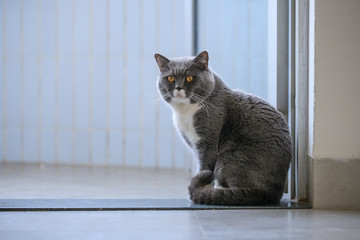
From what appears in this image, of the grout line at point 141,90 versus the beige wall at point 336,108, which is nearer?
the beige wall at point 336,108

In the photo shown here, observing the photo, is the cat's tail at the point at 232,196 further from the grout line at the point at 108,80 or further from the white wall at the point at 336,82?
the grout line at the point at 108,80

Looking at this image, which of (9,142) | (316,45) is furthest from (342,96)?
(9,142)

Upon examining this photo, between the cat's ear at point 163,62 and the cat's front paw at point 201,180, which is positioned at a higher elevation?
the cat's ear at point 163,62

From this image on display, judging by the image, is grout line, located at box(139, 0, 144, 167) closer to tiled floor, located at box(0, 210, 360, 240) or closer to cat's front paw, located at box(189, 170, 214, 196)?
cat's front paw, located at box(189, 170, 214, 196)

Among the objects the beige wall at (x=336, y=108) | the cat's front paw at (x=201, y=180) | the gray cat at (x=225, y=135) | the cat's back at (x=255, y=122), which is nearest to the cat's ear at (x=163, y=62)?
the gray cat at (x=225, y=135)

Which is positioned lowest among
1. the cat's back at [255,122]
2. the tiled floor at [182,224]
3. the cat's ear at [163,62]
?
the tiled floor at [182,224]

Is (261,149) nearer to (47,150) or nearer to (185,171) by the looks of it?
(185,171)

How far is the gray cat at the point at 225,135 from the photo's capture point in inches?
96.4

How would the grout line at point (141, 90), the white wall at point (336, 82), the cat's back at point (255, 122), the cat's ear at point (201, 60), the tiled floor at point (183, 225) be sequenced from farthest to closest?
the grout line at point (141, 90)
the cat's ear at point (201, 60)
the cat's back at point (255, 122)
the white wall at point (336, 82)
the tiled floor at point (183, 225)

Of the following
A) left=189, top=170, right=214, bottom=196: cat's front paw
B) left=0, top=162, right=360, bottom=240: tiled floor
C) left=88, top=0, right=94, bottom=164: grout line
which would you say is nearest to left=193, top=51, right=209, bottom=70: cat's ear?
left=189, top=170, right=214, bottom=196: cat's front paw

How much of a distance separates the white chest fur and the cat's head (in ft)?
0.11

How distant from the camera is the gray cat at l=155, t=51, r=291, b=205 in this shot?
2.45m

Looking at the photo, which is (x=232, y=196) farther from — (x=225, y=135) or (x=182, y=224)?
(x=182, y=224)

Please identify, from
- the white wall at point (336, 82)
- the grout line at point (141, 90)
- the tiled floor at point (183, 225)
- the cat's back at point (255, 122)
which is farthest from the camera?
the grout line at point (141, 90)
